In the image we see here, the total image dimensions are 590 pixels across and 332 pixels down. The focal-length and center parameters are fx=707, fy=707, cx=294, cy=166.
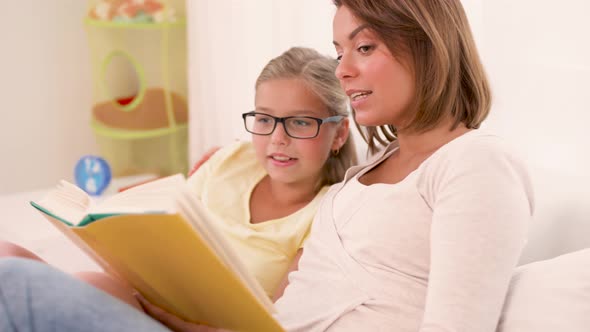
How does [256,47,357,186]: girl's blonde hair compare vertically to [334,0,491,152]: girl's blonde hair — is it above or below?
below

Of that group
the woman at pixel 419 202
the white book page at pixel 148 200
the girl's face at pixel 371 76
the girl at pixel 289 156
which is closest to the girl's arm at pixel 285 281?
the girl at pixel 289 156

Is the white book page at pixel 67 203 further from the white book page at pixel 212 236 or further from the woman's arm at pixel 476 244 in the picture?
the woman's arm at pixel 476 244

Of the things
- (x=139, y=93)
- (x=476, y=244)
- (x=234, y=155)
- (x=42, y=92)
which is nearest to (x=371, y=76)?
(x=476, y=244)

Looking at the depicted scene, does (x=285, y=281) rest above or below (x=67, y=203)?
below

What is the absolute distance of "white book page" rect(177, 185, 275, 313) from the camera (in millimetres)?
792

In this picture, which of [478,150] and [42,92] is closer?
[478,150]

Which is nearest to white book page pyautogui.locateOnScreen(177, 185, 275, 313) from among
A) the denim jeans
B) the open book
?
the open book

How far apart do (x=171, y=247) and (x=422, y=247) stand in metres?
0.36

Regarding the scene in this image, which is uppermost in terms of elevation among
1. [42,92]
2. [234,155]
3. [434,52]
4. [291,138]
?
[434,52]

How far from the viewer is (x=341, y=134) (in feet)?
4.64

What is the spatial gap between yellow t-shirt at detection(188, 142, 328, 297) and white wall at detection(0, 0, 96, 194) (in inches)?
55.1

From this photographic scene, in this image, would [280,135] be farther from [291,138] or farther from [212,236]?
[212,236]

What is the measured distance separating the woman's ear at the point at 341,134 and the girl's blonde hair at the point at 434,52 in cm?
35

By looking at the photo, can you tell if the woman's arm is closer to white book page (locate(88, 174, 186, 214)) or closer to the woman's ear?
white book page (locate(88, 174, 186, 214))
